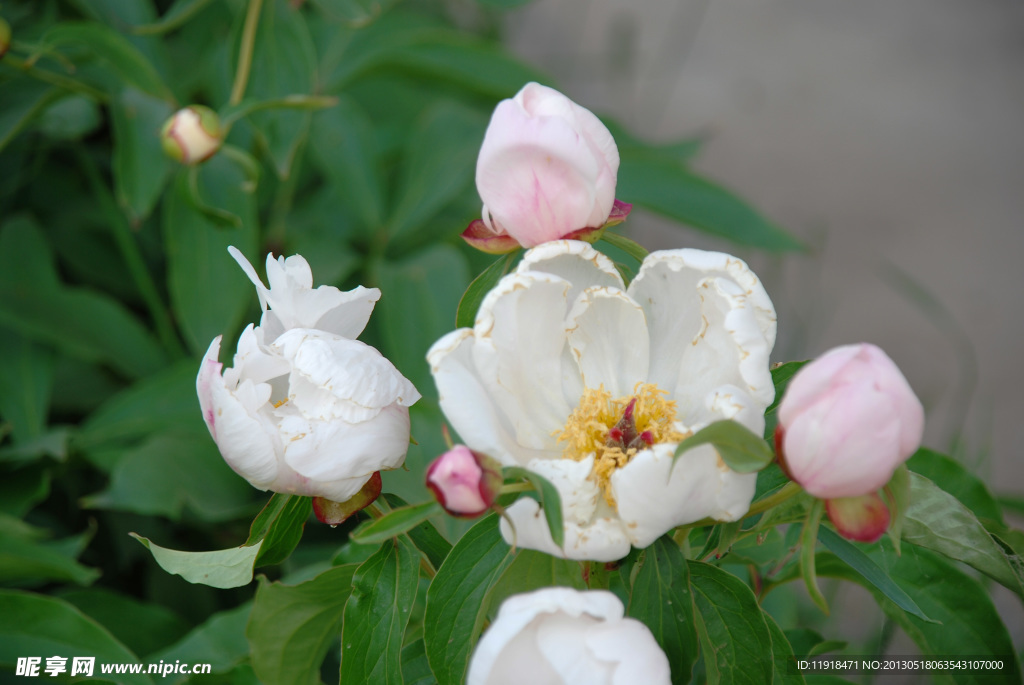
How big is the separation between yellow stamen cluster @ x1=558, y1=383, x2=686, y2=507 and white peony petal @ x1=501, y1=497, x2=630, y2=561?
2.1 inches

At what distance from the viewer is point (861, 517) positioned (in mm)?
345

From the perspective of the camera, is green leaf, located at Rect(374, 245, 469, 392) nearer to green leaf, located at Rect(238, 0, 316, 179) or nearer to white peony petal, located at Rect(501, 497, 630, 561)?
green leaf, located at Rect(238, 0, 316, 179)

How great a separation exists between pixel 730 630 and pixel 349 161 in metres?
0.86

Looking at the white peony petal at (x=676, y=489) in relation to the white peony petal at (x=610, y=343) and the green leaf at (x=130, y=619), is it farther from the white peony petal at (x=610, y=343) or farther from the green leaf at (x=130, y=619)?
the green leaf at (x=130, y=619)

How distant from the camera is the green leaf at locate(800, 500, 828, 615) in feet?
1.15

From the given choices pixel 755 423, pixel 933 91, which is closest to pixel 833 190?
pixel 933 91

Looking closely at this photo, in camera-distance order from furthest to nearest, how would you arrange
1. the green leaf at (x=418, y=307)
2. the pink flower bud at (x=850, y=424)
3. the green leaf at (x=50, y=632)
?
the green leaf at (x=418, y=307)
the green leaf at (x=50, y=632)
the pink flower bud at (x=850, y=424)

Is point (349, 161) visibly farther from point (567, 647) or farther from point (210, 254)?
point (567, 647)

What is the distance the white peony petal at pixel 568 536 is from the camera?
0.36 metres

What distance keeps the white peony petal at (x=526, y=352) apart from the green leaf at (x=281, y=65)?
535mm

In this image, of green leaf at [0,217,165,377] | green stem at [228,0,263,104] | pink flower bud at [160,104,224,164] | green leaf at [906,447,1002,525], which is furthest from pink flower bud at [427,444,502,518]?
green leaf at [0,217,165,377]

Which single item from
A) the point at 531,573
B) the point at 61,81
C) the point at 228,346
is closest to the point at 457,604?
the point at 531,573

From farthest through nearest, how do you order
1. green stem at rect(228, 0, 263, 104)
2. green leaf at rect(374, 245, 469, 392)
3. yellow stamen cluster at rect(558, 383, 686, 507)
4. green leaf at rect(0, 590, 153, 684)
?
green leaf at rect(374, 245, 469, 392)
green stem at rect(228, 0, 263, 104)
green leaf at rect(0, 590, 153, 684)
yellow stamen cluster at rect(558, 383, 686, 507)

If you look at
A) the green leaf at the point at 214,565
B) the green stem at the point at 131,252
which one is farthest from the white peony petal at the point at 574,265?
the green stem at the point at 131,252
